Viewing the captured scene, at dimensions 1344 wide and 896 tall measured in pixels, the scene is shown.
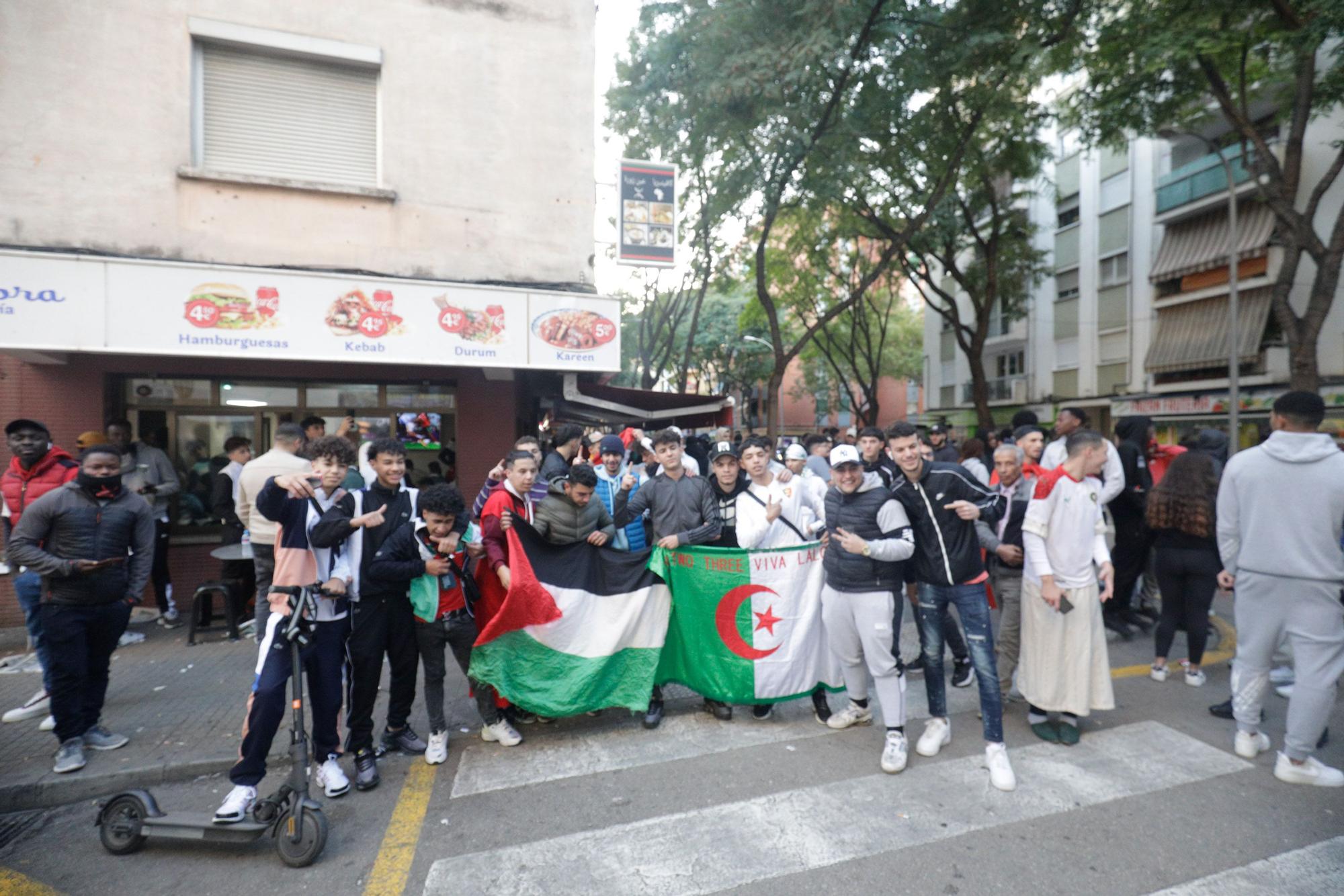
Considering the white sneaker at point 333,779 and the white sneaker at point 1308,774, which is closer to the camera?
the white sneaker at point 1308,774

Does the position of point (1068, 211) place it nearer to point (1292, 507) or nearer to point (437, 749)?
point (1292, 507)

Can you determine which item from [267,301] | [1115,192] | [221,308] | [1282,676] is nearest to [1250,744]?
[1282,676]

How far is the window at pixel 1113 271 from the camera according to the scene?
74.9 feet

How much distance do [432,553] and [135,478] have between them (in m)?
5.22

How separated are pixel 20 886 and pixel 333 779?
130 centimetres

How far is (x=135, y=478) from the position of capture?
7234mm

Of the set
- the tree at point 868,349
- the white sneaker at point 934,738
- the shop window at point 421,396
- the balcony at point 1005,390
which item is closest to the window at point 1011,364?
the balcony at point 1005,390

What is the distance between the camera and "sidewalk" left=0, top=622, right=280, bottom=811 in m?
4.04

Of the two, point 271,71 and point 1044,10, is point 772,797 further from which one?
point 1044,10

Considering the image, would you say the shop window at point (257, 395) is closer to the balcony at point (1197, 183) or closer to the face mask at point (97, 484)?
the face mask at point (97, 484)

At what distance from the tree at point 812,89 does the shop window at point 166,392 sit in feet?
25.1

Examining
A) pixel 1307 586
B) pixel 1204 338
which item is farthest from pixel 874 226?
pixel 1307 586

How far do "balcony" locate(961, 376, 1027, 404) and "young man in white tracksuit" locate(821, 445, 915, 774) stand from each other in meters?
24.4

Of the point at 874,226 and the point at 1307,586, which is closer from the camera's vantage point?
the point at 1307,586
